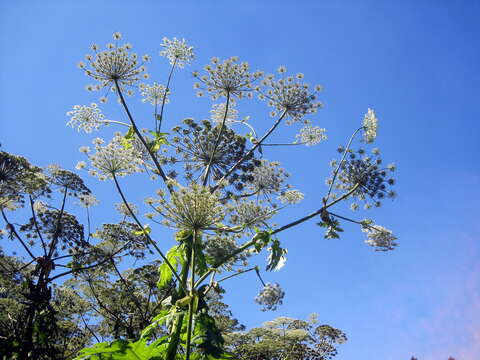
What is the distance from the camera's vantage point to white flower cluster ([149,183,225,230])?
7508mm

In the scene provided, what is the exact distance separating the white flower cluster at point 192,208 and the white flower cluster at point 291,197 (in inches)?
170

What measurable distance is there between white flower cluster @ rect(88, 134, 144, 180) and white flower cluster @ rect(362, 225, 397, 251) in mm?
5747

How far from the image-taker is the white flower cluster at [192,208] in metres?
7.51

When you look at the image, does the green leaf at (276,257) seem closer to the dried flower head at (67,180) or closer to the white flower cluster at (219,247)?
the white flower cluster at (219,247)

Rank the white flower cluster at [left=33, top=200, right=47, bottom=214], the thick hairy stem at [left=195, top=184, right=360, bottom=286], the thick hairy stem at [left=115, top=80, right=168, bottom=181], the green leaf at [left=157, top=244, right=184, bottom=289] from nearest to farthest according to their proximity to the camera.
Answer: the thick hairy stem at [left=195, top=184, right=360, bottom=286] → the green leaf at [left=157, top=244, right=184, bottom=289] → the thick hairy stem at [left=115, top=80, right=168, bottom=181] → the white flower cluster at [left=33, top=200, right=47, bottom=214]

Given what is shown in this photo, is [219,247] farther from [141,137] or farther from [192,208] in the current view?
[141,137]

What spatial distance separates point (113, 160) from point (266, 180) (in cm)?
430

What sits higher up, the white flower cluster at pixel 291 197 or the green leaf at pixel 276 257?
the white flower cluster at pixel 291 197

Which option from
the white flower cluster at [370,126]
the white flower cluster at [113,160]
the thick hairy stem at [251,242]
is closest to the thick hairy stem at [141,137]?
the white flower cluster at [113,160]

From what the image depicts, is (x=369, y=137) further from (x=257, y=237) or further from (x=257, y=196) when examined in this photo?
(x=257, y=237)

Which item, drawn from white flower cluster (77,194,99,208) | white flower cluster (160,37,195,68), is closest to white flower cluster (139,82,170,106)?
white flower cluster (160,37,195,68)

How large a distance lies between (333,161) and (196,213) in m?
4.31

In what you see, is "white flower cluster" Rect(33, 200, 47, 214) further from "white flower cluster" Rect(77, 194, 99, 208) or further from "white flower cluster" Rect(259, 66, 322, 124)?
"white flower cluster" Rect(259, 66, 322, 124)

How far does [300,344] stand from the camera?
57.8 ft
